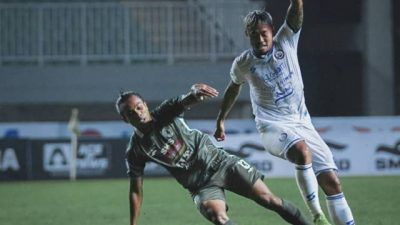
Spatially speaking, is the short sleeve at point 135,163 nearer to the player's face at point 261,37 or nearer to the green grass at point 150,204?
the player's face at point 261,37

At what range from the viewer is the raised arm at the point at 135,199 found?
702 centimetres

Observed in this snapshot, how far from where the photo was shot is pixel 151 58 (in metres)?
25.0

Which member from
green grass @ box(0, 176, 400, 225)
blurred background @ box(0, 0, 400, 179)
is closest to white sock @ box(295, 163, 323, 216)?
green grass @ box(0, 176, 400, 225)

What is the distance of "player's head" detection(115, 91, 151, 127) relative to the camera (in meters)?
6.98

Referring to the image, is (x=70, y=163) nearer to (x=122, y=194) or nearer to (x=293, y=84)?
(x=122, y=194)

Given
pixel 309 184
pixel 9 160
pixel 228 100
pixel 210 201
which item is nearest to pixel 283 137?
pixel 309 184

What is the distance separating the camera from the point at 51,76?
970 inches

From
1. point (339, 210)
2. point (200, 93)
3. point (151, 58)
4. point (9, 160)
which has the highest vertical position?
point (200, 93)

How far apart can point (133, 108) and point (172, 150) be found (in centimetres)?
49

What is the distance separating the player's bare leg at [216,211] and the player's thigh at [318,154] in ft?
3.22

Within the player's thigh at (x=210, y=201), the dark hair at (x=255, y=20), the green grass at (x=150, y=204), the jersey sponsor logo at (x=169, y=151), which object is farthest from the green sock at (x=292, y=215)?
the green grass at (x=150, y=204)

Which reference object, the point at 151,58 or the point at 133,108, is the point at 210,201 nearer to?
the point at 133,108

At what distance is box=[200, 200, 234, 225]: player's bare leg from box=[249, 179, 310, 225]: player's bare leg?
325 mm

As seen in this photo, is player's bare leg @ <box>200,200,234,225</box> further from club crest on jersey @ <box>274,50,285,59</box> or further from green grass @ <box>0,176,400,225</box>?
green grass @ <box>0,176,400,225</box>
